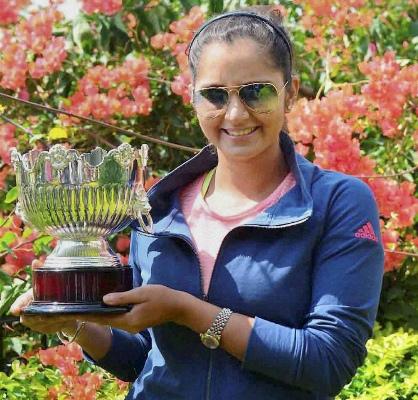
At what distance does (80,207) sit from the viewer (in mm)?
1873

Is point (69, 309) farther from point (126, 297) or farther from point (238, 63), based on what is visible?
point (238, 63)

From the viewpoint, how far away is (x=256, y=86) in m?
1.77

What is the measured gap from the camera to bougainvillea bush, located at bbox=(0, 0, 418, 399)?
3324 mm

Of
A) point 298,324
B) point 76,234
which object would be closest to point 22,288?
point 76,234

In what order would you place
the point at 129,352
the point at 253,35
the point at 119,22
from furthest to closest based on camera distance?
1. the point at 119,22
2. the point at 129,352
3. the point at 253,35

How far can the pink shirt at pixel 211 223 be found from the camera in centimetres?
181

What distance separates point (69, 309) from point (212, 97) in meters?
0.41

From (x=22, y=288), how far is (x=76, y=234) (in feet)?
3.33

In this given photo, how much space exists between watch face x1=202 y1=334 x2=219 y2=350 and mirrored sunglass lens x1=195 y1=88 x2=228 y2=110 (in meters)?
0.37

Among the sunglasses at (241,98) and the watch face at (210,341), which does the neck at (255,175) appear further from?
the watch face at (210,341)

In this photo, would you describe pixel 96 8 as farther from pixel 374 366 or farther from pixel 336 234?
pixel 336 234

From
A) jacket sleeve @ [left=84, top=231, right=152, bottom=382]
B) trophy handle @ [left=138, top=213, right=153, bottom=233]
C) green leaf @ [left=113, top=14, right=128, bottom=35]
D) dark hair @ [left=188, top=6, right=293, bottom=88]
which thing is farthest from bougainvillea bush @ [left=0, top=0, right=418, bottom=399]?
dark hair @ [left=188, top=6, right=293, bottom=88]

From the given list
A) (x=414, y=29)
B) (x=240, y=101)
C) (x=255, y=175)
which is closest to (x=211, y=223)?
(x=255, y=175)

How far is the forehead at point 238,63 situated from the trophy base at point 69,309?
0.39 meters
